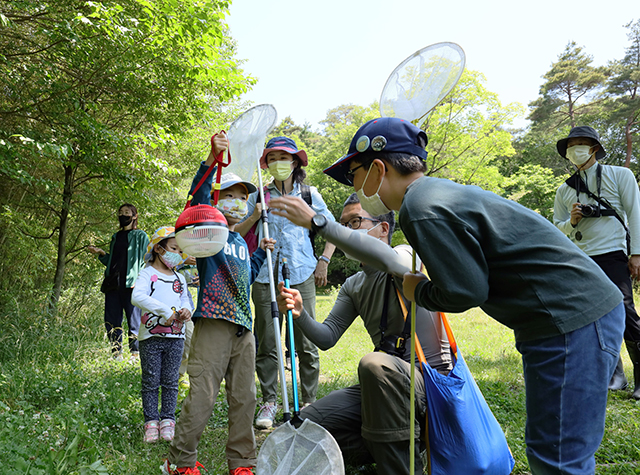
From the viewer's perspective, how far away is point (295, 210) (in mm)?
2066

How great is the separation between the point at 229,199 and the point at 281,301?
1.03 metres

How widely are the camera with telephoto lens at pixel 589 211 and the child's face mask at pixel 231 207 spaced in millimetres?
3127

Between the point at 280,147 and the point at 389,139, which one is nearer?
the point at 389,139

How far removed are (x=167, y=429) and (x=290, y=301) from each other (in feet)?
5.21

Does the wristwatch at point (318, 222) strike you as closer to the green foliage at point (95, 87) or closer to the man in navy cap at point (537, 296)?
the man in navy cap at point (537, 296)

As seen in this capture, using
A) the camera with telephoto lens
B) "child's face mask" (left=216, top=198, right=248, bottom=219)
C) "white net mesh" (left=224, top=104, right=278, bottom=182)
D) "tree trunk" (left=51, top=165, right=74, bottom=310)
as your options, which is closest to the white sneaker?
"child's face mask" (left=216, top=198, right=248, bottom=219)

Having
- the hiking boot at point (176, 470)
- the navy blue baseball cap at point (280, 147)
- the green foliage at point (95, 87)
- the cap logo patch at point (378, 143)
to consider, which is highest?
the green foliage at point (95, 87)

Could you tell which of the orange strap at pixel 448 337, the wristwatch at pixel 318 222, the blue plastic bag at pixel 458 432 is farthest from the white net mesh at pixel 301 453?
the wristwatch at pixel 318 222

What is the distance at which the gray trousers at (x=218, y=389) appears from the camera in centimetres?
266

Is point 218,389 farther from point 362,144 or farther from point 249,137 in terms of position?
point 249,137

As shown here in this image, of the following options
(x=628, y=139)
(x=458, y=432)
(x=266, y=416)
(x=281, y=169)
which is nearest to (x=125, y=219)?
(x=281, y=169)

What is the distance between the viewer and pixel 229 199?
3391 millimetres

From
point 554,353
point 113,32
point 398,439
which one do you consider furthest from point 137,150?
point 554,353

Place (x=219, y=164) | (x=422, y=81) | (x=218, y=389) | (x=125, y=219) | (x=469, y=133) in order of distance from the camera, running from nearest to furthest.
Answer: (x=422, y=81) < (x=218, y=389) < (x=219, y=164) < (x=125, y=219) < (x=469, y=133)
